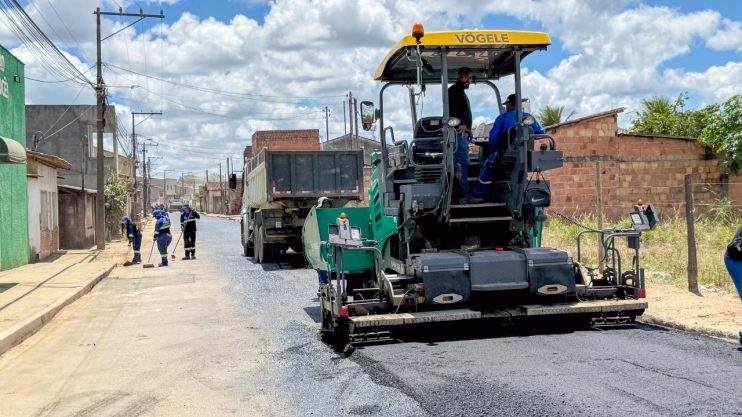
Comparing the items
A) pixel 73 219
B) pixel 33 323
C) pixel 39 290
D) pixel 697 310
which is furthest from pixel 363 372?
pixel 73 219

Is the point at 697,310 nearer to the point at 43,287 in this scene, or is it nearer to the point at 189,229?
the point at 43,287

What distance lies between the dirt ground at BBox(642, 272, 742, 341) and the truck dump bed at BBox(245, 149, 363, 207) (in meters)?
8.90

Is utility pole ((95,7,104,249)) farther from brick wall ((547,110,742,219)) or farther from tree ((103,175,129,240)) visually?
brick wall ((547,110,742,219))

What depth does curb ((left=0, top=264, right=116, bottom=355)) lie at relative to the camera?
9.15 metres

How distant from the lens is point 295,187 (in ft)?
59.6

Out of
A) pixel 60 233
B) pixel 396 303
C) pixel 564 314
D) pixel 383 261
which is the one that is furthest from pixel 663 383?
pixel 60 233

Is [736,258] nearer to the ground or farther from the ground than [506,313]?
farther from the ground

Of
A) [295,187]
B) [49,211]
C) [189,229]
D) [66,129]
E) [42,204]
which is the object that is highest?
[66,129]

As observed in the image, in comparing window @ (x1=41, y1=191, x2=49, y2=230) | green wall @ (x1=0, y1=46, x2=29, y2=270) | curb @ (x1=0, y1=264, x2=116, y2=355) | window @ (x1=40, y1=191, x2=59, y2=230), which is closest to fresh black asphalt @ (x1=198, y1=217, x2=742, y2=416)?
curb @ (x1=0, y1=264, x2=116, y2=355)

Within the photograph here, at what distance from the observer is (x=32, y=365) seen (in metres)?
8.08

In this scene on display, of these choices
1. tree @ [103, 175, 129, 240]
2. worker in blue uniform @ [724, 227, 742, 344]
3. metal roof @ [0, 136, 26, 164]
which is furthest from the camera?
tree @ [103, 175, 129, 240]

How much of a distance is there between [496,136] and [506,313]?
182cm

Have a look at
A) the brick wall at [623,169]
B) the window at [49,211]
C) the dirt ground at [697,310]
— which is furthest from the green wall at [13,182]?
the dirt ground at [697,310]

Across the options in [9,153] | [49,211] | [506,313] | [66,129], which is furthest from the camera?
[66,129]
